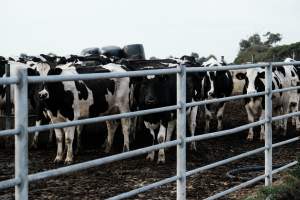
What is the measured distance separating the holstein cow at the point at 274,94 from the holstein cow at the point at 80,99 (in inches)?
120

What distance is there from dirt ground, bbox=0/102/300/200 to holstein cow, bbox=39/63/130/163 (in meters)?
0.49

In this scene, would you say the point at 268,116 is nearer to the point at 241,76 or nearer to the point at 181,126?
the point at 181,126

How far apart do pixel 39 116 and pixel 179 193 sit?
6.66 m

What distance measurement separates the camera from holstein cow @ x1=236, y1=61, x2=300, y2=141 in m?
12.5

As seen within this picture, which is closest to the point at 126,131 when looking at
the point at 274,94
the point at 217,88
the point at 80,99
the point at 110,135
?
the point at 110,135

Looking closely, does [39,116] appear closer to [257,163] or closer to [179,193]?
[257,163]

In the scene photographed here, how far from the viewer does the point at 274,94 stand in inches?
504

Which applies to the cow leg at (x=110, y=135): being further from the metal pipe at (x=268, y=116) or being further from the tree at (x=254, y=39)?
the tree at (x=254, y=39)

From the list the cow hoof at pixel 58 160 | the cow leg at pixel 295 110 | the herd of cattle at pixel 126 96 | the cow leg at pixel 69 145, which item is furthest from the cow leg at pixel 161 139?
the cow leg at pixel 295 110

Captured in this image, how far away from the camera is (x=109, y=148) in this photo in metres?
10.9

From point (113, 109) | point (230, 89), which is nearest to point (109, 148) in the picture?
point (113, 109)

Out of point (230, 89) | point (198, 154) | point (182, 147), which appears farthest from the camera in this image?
point (230, 89)

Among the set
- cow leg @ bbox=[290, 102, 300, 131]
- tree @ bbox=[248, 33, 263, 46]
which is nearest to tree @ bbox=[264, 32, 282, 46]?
tree @ bbox=[248, 33, 263, 46]

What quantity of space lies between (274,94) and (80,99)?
16.2 feet
